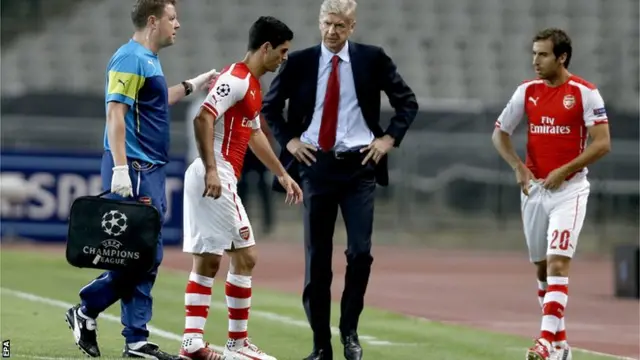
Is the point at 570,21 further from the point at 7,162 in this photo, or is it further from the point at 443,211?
the point at 7,162

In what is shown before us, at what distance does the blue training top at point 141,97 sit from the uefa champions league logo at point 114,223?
41 centimetres

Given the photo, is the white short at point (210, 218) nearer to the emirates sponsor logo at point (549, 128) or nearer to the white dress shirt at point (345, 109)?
the white dress shirt at point (345, 109)

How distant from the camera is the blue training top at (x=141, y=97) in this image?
8.59 metres

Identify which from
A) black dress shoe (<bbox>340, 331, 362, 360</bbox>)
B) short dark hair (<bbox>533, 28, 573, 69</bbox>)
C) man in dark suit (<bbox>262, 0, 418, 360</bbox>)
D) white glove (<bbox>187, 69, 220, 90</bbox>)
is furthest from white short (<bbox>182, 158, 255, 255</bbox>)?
short dark hair (<bbox>533, 28, 573, 69</bbox>)

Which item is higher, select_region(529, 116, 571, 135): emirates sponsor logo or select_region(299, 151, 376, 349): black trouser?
select_region(529, 116, 571, 135): emirates sponsor logo

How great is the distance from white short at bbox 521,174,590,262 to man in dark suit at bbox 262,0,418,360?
40.2 inches

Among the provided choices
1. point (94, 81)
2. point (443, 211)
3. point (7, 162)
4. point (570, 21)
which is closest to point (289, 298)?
point (7, 162)

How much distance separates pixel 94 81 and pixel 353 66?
19.7 meters

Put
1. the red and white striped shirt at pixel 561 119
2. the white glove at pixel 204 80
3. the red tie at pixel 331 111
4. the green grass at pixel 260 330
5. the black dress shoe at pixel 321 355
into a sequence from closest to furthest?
1. the white glove at pixel 204 80
2. the black dress shoe at pixel 321 355
3. the red tie at pixel 331 111
4. the red and white striped shirt at pixel 561 119
5. the green grass at pixel 260 330

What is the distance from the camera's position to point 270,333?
38.2ft

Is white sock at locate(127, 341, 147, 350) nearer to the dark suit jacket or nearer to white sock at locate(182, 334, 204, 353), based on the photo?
white sock at locate(182, 334, 204, 353)

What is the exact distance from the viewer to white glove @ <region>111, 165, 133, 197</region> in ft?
27.6

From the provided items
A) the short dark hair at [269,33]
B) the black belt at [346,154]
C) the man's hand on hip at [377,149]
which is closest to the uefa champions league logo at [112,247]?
the short dark hair at [269,33]

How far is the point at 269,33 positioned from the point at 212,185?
100 centimetres
